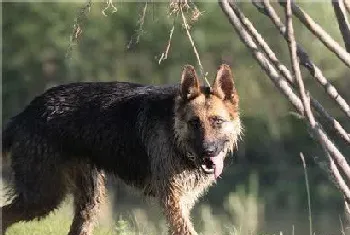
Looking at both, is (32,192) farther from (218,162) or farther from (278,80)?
(278,80)

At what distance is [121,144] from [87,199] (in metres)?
0.89

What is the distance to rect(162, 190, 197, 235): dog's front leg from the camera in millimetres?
7707

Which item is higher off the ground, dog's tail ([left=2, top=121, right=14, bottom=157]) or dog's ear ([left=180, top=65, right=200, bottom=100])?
dog's ear ([left=180, top=65, right=200, bottom=100])

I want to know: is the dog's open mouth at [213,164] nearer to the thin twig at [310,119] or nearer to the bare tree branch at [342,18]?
the bare tree branch at [342,18]

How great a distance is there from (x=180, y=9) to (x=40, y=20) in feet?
70.1

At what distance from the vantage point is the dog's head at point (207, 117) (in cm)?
753

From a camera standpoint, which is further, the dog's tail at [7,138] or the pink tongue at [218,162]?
the dog's tail at [7,138]

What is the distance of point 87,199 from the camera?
8773 mm

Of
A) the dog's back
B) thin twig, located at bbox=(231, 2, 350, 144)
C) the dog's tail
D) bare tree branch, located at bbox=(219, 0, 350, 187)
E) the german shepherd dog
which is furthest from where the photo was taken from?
the dog's tail

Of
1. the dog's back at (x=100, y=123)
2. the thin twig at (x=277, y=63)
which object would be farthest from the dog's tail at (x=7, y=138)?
the thin twig at (x=277, y=63)

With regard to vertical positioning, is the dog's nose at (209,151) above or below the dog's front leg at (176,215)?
above

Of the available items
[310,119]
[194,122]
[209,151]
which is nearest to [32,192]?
[194,122]

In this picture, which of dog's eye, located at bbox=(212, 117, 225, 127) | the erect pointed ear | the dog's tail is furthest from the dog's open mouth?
the dog's tail

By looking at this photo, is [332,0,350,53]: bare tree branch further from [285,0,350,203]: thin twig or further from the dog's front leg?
the dog's front leg
